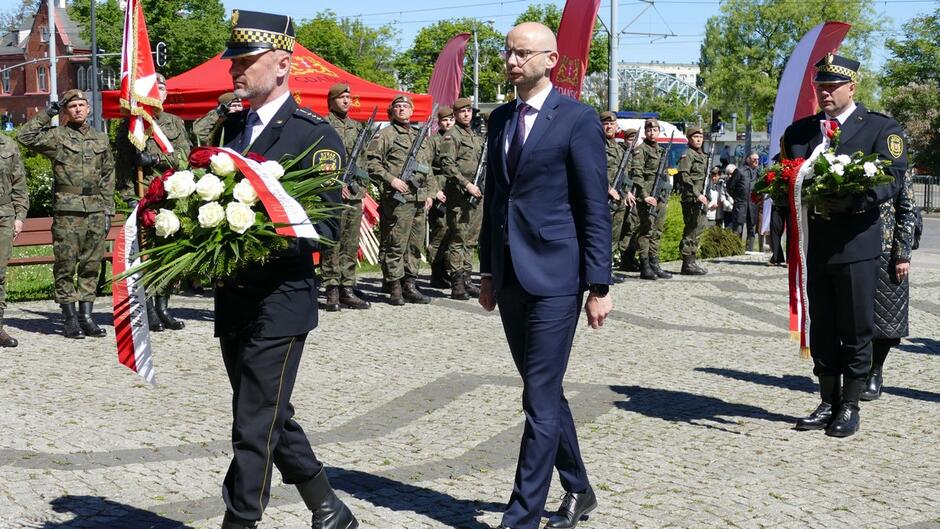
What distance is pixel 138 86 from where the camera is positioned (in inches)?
420

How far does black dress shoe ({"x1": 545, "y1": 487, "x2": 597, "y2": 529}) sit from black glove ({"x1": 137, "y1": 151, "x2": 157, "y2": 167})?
6.49 m

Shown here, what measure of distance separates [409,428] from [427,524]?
197cm

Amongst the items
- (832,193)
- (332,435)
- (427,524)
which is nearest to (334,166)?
(427,524)

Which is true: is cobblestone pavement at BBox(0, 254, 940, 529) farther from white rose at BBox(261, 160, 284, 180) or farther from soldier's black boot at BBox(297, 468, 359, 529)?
white rose at BBox(261, 160, 284, 180)

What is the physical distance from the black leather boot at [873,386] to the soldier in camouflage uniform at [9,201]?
6.73 metres

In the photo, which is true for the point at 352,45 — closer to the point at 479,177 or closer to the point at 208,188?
the point at 479,177

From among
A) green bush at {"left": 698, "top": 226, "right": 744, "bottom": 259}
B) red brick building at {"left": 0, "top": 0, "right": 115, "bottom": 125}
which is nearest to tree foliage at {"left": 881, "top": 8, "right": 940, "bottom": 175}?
green bush at {"left": 698, "top": 226, "right": 744, "bottom": 259}

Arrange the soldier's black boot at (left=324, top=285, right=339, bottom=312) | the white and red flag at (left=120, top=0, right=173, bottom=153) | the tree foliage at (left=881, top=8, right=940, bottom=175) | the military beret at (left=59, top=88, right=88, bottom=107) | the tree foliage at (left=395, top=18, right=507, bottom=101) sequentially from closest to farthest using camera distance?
1. the military beret at (left=59, top=88, right=88, bottom=107)
2. the white and red flag at (left=120, top=0, right=173, bottom=153)
3. the soldier's black boot at (left=324, top=285, right=339, bottom=312)
4. the tree foliage at (left=881, top=8, right=940, bottom=175)
5. the tree foliage at (left=395, top=18, right=507, bottom=101)

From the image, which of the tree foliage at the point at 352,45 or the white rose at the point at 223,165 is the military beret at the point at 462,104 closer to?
the white rose at the point at 223,165

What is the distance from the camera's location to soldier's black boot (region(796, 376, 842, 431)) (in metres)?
7.13

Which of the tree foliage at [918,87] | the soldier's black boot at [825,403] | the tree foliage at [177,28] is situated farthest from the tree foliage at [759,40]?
the soldier's black boot at [825,403]

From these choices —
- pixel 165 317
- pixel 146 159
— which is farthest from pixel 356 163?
pixel 165 317

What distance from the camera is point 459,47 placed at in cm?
2041

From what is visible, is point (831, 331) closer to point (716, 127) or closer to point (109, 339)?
point (109, 339)
